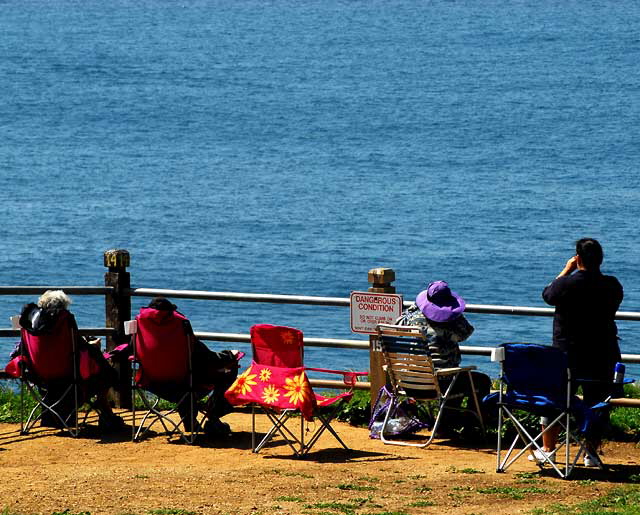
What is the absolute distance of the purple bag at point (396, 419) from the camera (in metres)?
10.5

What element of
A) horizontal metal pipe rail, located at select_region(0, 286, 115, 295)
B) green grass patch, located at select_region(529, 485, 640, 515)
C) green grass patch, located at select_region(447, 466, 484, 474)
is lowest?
green grass patch, located at select_region(529, 485, 640, 515)

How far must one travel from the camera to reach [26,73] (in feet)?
480

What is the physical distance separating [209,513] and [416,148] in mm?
103912

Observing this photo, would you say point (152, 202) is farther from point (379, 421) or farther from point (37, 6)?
point (37, 6)

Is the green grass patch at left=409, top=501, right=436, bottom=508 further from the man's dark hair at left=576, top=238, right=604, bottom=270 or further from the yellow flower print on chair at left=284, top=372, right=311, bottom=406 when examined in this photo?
the man's dark hair at left=576, top=238, right=604, bottom=270

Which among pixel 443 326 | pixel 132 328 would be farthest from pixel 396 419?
pixel 132 328

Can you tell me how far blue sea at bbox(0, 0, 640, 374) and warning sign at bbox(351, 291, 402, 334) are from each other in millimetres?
20822

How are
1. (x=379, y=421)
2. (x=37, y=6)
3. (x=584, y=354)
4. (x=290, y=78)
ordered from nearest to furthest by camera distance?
(x=584, y=354), (x=379, y=421), (x=290, y=78), (x=37, y=6)

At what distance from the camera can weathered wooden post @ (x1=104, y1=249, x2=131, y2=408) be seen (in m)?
11.7

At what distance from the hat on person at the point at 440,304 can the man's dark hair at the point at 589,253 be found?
1.14 meters

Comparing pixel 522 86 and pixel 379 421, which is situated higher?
pixel 522 86

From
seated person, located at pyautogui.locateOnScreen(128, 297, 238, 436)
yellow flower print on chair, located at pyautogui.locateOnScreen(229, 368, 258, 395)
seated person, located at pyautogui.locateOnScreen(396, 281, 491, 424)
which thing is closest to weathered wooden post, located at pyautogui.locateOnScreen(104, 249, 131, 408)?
seated person, located at pyautogui.locateOnScreen(128, 297, 238, 436)

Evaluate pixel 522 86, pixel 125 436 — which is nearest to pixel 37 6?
pixel 522 86

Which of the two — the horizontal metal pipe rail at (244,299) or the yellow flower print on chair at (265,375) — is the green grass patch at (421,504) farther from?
the horizontal metal pipe rail at (244,299)
